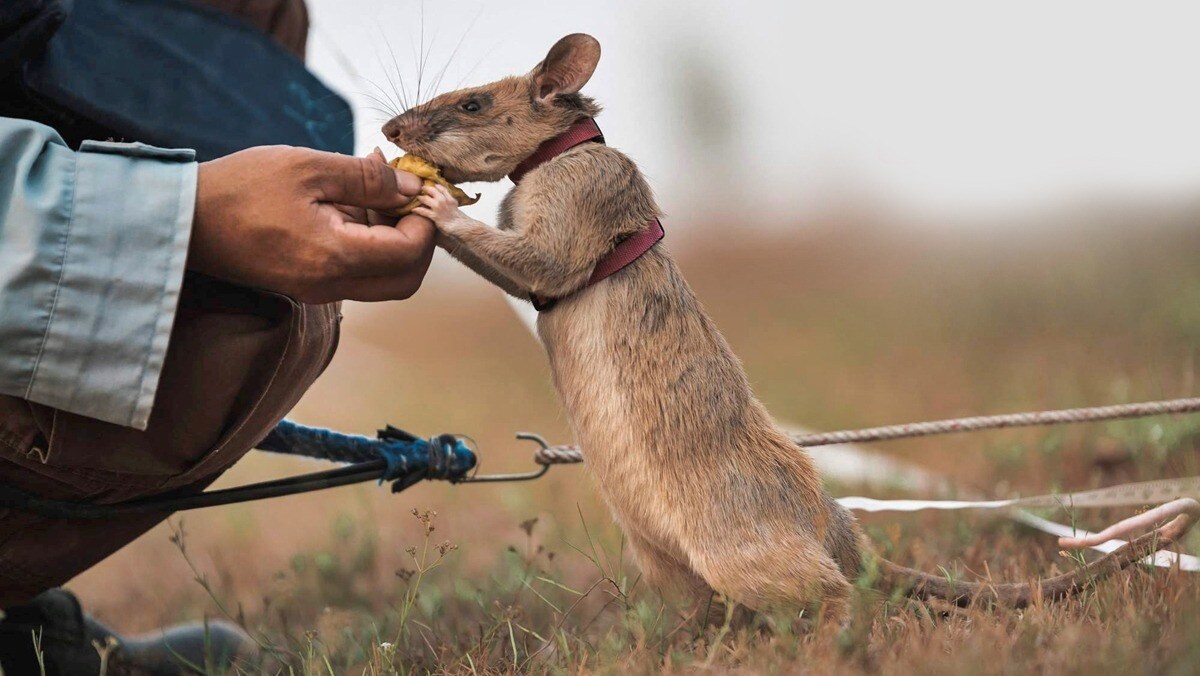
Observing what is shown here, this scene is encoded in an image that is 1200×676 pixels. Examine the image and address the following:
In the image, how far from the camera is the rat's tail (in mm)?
1941

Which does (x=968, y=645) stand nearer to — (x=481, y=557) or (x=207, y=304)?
(x=207, y=304)

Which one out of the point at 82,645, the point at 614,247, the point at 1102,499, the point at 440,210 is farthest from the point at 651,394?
the point at 82,645

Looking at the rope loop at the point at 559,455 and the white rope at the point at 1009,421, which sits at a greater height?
the white rope at the point at 1009,421

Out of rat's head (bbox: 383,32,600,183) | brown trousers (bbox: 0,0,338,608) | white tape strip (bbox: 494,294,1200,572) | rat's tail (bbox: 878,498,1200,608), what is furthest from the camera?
white tape strip (bbox: 494,294,1200,572)

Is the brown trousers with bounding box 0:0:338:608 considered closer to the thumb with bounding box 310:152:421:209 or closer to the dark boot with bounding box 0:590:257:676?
the thumb with bounding box 310:152:421:209

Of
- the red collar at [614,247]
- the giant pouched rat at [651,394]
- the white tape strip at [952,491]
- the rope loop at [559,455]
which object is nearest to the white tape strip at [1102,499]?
the white tape strip at [952,491]

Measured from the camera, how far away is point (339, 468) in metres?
2.31

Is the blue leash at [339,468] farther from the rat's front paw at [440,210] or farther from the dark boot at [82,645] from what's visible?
the rat's front paw at [440,210]

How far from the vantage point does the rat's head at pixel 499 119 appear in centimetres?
204

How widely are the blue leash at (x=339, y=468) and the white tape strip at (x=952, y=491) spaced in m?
0.38

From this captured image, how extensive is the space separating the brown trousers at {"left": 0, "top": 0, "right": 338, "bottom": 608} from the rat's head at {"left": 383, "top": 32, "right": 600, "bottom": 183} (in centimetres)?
40

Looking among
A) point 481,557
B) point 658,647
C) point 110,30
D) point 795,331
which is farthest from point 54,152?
point 795,331

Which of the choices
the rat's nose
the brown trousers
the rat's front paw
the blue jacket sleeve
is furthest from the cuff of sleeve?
the rat's nose

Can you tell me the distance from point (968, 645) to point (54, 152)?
1630 millimetres
